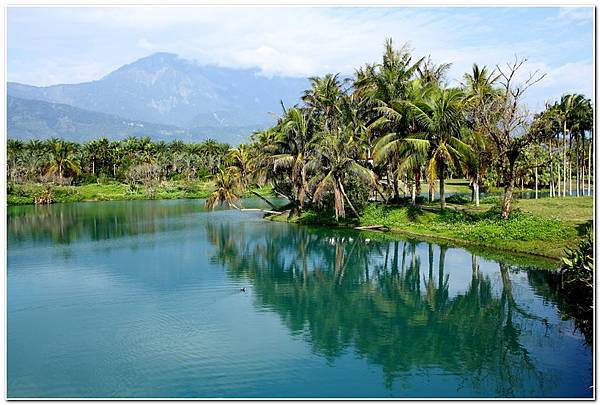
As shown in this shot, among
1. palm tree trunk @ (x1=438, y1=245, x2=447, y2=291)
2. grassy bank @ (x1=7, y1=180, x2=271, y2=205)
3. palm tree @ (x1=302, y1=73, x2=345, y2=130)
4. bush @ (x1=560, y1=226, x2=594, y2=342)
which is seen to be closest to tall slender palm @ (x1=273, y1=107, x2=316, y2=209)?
palm tree @ (x1=302, y1=73, x2=345, y2=130)

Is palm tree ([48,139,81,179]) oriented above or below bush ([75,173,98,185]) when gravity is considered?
above

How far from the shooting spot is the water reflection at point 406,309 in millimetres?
12321

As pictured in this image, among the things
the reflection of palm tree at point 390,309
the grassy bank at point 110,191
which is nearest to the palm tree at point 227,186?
the reflection of palm tree at point 390,309

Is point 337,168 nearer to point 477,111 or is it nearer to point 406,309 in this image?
point 477,111

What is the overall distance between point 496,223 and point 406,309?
11.6 metres

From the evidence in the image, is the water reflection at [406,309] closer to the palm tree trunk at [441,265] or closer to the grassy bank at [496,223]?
the palm tree trunk at [441,265]

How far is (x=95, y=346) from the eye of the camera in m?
13.6

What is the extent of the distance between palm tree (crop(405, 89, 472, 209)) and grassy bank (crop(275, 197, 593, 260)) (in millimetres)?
2894

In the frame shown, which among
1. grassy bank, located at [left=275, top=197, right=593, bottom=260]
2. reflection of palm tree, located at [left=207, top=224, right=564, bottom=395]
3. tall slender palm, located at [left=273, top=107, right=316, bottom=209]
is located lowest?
reflection of palm tree, located at [left=207, top=224, right=564, bottom=395]

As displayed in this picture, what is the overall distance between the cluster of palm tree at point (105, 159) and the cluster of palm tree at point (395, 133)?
3326 centimetres

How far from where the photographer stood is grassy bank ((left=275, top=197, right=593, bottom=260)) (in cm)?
2333

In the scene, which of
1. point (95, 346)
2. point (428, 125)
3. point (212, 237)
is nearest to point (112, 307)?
point (95, 346)

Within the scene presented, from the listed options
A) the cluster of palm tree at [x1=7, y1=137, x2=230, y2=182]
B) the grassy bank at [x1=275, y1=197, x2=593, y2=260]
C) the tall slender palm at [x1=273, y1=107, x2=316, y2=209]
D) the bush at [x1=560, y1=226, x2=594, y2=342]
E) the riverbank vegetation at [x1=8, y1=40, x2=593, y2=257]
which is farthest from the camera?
the cluster of palm tree at [x1=7, y1=137, x2=230, y2=182]

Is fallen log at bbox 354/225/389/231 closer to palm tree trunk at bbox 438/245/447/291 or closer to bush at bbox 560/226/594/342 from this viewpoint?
palm tree trunk at bbox 438/245/447/291
